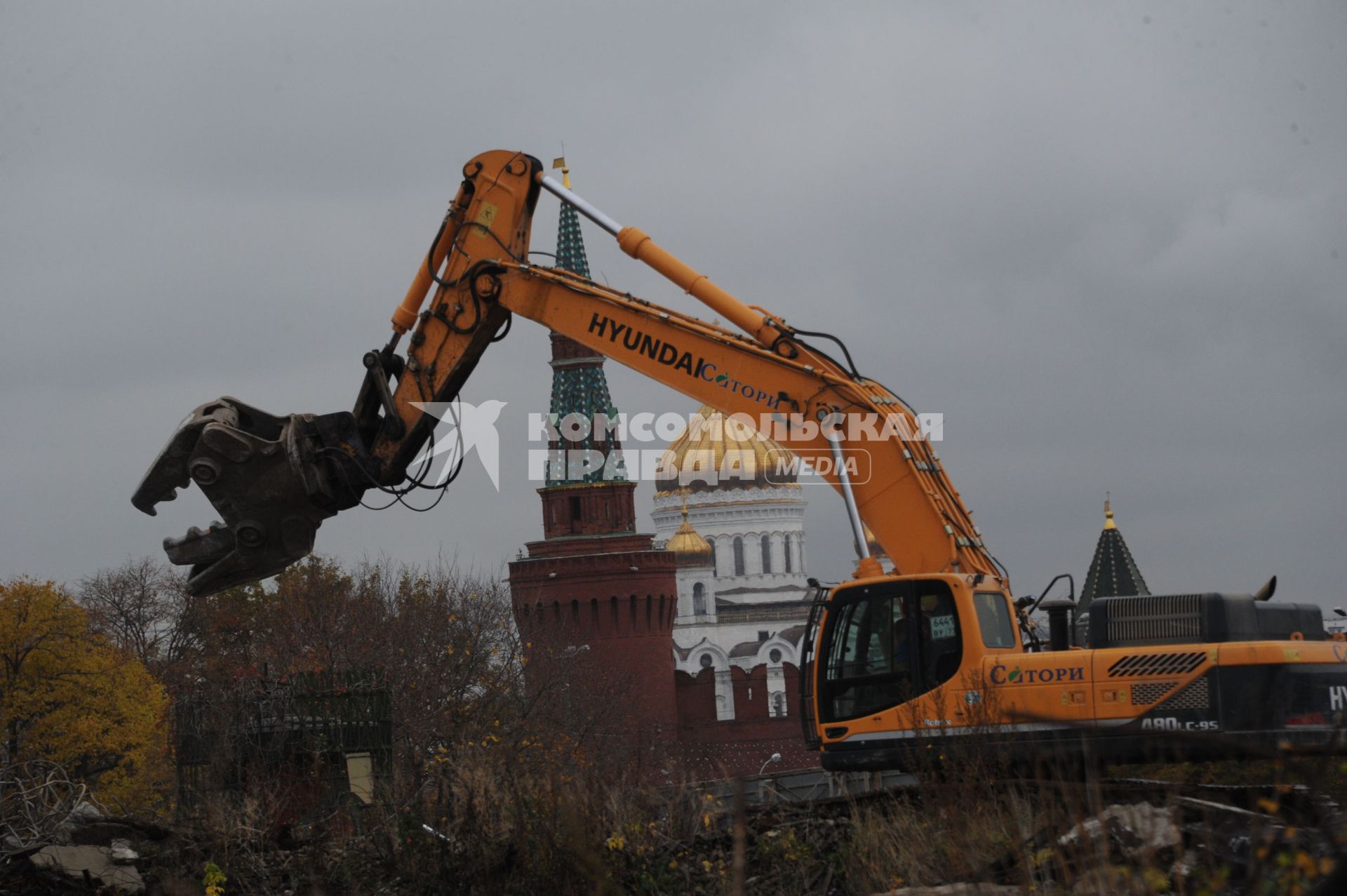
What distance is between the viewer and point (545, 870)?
1078cm

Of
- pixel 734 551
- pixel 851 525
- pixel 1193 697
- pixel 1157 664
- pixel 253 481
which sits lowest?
pixel 1193 697

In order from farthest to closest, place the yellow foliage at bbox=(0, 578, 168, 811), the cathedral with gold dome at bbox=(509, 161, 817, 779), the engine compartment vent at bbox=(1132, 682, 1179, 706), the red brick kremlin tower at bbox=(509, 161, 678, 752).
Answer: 1. the red brick kremlin tower at bbox=(509, 161, 678, 752)
2. the cathedral with gold dome at bbox=(509, 161, 817, 779)
3. the yellow foliage at bbox=(0, 578, 168, 811)
4. the engine compartment vent at bbox=(1132, 682, 1179, 706)

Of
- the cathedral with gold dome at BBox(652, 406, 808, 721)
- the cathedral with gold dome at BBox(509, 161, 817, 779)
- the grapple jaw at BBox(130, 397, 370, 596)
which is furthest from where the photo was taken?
the cathedral with gold dome at BBox(652, 406, 808, 721)

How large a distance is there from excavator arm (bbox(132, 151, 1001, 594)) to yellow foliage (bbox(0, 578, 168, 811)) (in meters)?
29.2

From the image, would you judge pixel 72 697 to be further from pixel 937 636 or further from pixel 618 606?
pixel 937 636

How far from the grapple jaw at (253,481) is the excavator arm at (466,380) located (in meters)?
0.01

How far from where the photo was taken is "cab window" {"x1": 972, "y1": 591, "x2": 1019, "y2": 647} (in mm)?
11227

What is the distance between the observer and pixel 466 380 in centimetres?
1323

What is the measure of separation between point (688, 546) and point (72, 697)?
66.3 meters

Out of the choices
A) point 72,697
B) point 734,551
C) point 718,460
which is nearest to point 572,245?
point 72,697

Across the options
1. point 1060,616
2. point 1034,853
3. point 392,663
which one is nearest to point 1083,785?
point 1034,853

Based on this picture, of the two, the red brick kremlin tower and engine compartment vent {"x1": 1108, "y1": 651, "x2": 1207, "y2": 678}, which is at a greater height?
the red brick kremlin tower

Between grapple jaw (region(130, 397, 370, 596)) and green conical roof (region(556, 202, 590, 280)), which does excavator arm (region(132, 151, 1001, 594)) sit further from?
green conical roof (region(556, 202, 590, 280))

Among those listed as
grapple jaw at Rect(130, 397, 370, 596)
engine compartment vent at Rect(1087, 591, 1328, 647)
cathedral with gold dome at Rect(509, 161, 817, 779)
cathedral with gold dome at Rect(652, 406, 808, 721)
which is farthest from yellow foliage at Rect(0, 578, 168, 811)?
cathedral with gold dome at Rect(652, 406, 808, 721)
